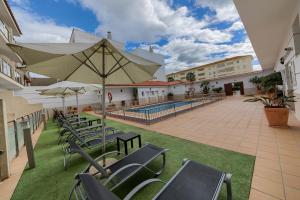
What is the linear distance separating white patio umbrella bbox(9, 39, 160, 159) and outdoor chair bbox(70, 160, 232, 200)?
4.89ft

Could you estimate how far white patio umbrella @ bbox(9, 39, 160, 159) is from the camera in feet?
5.84

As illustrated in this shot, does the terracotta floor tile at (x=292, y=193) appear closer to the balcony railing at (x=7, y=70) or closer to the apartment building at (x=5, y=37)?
the apartment building at (x=5, y=37)

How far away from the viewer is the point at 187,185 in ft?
6.48

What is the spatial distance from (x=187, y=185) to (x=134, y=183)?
1.16 meters

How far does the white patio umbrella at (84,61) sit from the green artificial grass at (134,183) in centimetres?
126

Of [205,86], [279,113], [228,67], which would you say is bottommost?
[279,113]

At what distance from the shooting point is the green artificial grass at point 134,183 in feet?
8.16

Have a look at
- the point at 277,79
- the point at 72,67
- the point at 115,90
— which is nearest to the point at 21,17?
the point at 115,90

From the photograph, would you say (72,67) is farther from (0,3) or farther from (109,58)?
(0,3)

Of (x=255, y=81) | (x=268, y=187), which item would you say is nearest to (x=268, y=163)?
(x=268, y=187)

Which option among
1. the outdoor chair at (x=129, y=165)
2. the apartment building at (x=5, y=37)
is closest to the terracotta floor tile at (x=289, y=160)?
the outdoor chair at (x=129, y=165)

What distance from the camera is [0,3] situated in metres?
8.77

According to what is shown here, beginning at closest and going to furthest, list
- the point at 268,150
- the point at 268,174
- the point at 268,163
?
the point at 268,174 → the point at 268,163 → the point at 268,150

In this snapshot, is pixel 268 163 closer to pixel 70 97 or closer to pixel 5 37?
pixel 5 37
